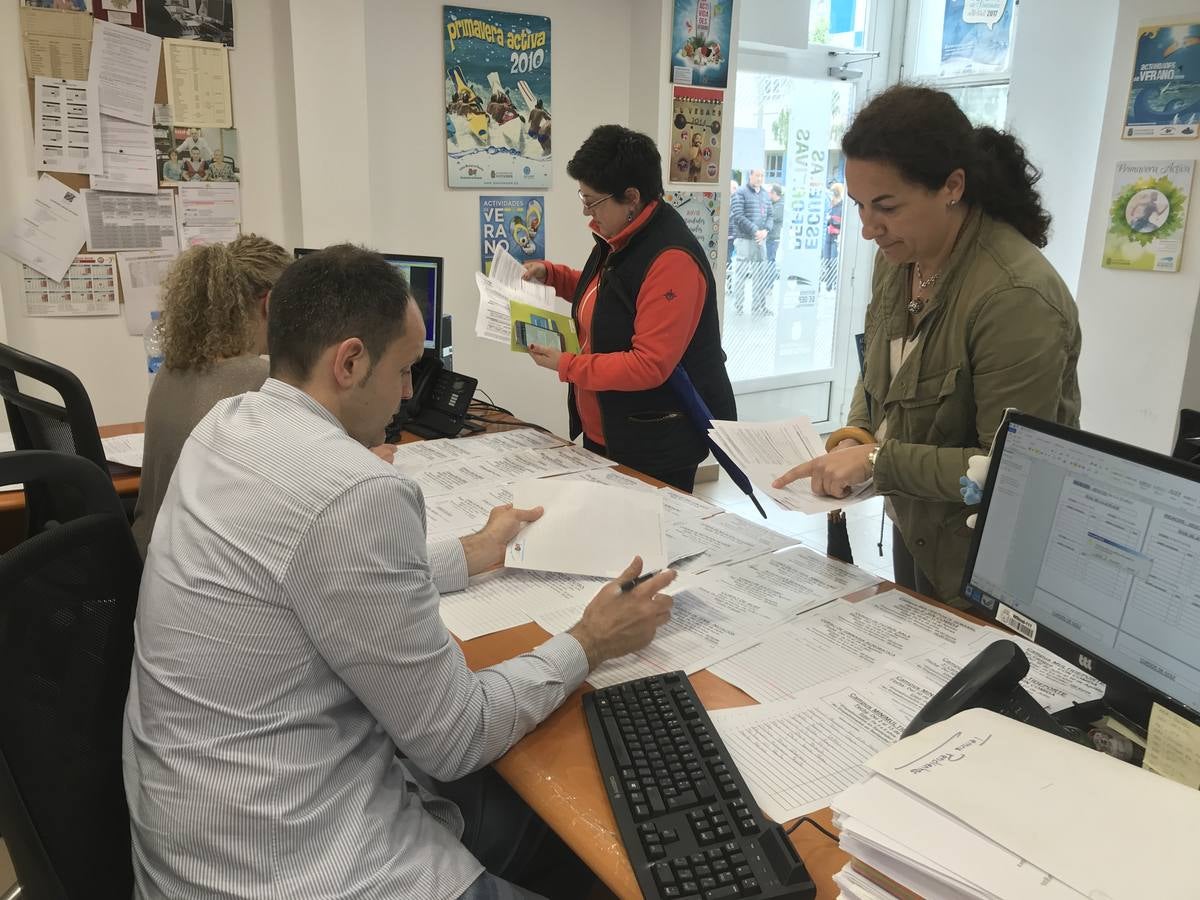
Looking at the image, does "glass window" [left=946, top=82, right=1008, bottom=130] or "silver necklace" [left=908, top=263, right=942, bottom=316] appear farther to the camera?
"glass window" [left=946, top=82, right=1008, bottom=130]

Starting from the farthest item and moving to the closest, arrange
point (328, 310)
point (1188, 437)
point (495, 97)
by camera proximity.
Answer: point (495, 97) → point (1188, 437) → point (328, 310)

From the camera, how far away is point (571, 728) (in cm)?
122

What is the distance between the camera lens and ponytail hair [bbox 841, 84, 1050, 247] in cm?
154

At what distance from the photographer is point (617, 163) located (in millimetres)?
2350

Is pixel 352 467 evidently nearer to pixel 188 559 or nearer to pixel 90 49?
pixel 188 559

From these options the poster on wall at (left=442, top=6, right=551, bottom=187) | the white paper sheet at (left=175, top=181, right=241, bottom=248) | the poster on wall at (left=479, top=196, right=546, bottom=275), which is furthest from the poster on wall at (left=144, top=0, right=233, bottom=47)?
the poster on wall at (left=479, top=196, right=546, bottom=275)

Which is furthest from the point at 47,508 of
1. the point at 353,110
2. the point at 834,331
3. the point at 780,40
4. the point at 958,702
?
the point at 834,331

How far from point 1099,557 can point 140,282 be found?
3152 mm

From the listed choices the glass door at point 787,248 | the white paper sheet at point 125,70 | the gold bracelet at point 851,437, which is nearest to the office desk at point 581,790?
the gold bracelet at point 851,437

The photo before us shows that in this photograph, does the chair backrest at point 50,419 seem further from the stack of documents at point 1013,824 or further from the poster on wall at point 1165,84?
the poster on wall at point 1165,84

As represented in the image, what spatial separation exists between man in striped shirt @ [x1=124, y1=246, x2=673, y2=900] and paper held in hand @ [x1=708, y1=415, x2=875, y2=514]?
0.73 m

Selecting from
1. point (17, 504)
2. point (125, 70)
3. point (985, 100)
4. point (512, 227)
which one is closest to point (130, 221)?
point (125, 70)

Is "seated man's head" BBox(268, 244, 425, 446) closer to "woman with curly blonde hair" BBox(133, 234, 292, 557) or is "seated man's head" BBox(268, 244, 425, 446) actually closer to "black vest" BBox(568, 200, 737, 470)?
"woman with curly blonde hair" BBox(133, 234, 292, 557)

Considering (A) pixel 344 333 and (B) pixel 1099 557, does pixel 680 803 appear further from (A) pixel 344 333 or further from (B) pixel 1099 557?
(A) pixel 344 333
